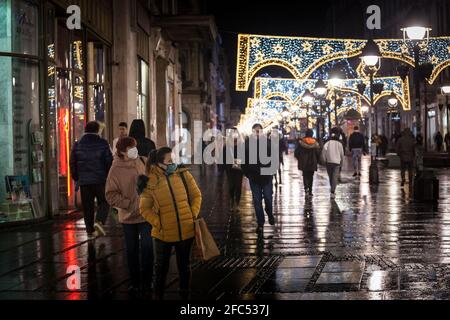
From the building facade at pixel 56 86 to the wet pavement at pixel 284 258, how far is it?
939 millimetres

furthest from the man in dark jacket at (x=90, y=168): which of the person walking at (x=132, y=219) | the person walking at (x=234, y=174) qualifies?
the person walking at (x=234, y=174)

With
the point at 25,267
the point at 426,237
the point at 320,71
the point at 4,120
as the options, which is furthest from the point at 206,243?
the point at 320,71

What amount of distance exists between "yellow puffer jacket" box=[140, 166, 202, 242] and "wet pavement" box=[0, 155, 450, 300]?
2.44ft

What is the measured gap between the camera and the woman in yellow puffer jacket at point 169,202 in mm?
7199

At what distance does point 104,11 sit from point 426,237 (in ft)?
37.2

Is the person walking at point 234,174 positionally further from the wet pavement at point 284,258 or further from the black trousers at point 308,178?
the black trousers at point 308,178

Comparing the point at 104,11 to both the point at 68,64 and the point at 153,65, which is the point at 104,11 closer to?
the point at 68,64

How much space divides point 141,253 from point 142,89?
57.3 ft

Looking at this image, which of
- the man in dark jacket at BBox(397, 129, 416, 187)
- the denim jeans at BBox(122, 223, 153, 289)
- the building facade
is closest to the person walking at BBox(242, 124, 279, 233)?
the building facade

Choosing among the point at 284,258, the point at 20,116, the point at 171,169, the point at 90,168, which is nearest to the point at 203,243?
the point at 171,169

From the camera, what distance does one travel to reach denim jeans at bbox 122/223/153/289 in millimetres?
7840

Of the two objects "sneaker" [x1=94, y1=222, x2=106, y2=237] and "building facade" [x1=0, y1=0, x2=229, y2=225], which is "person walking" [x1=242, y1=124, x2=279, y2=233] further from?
"building facade" [x1=0, y1=0, x2=229, y2=225]

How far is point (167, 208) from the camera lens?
718 centimetres

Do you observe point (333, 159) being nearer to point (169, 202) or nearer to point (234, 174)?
point (234, 174)
